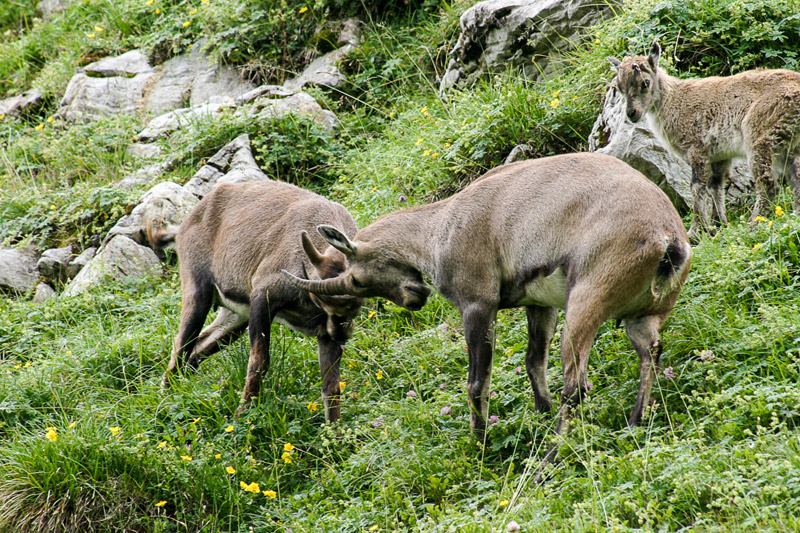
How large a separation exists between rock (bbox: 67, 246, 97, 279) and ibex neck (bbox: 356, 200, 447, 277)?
4994mm

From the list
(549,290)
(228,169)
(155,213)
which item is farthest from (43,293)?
(549,290)

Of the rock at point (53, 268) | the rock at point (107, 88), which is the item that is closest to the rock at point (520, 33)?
the rock at point (53, 268)

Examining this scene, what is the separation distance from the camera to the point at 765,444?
3.85 meters

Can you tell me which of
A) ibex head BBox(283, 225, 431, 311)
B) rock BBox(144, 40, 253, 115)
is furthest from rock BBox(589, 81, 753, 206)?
rock BBox(144, 40, 253, 115)

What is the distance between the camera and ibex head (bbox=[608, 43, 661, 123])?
6844mm

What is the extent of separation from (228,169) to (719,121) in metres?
5.92

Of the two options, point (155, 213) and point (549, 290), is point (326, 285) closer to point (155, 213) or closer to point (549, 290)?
point (549, 290)

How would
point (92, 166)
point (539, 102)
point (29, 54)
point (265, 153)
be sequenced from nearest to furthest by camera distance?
1. point (539, 102)
2. point (265, 153)
3. point (92, 166)
4. point (29, 54)

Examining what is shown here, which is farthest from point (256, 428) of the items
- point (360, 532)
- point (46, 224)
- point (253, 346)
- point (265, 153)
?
point (46, 224)

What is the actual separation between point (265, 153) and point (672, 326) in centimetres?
618

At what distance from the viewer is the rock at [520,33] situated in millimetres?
9203

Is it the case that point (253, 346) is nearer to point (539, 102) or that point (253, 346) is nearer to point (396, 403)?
point (396, 403)

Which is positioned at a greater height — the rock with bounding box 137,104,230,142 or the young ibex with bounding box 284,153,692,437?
the young ibex with bounding box 284,153,692,437

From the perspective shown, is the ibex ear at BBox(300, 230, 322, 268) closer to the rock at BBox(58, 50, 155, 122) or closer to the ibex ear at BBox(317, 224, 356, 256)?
the ibex ear at BBox(317, 224, 356, 256)
